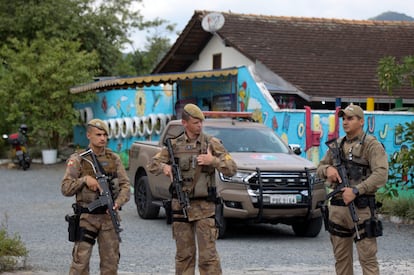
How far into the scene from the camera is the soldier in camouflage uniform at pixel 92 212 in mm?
6922

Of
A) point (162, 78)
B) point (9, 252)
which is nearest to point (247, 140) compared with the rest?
point (9, 252)

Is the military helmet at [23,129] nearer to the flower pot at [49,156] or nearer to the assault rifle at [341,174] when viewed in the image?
the flower pot at [49,156]

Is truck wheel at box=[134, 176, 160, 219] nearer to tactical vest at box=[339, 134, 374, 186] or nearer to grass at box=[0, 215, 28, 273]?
grass at box=[0, 215, 28, 273]

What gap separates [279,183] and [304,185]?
39 centimetres

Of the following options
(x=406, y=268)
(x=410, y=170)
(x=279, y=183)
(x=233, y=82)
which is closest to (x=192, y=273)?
(x=406, y=268)

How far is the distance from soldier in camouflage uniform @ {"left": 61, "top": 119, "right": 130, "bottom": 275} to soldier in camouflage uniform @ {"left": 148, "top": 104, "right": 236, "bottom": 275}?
1.92 ft

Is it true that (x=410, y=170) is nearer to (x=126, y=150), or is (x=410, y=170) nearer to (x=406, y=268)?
(x=406, y=268)

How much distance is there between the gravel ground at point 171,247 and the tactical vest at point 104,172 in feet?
6.70

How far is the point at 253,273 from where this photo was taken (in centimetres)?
891

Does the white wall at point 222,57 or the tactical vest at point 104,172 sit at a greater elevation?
the white wall at point 222,57

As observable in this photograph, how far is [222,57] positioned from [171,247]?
14254 millimetres

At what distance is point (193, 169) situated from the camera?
7.23 metres

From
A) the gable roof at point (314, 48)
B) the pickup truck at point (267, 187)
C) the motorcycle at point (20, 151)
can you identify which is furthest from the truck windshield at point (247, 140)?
the motorcycle at point (20, 151)

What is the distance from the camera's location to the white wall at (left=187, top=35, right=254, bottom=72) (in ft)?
76.3
